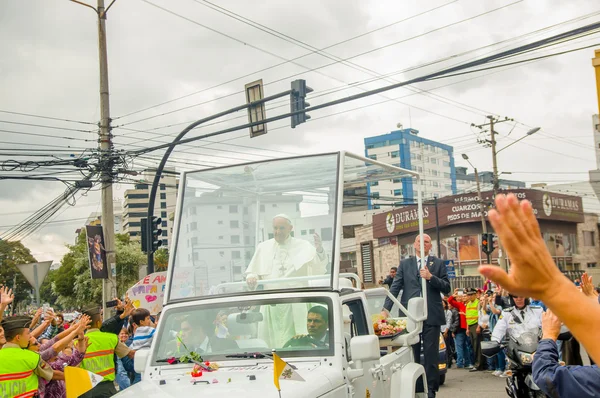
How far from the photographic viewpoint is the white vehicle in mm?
5160

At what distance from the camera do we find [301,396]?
15.0 feet

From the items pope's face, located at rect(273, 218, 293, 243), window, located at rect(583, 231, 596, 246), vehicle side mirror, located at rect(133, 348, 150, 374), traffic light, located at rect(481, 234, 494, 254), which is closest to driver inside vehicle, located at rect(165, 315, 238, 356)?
vehicle side mirror, located at rect(133, 348, 150, 374)

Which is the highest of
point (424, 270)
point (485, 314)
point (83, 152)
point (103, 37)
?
point (103, 37)

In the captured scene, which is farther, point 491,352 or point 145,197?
point 145,197

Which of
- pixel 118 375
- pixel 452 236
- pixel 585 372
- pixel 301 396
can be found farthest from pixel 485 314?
pixel 452 236

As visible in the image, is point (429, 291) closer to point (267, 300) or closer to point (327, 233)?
point (327, 233)

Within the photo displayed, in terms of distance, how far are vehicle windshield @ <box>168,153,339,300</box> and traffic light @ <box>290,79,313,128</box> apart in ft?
27.0

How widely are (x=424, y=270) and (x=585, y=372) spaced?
4.86 metres

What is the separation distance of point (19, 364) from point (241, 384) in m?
2.33

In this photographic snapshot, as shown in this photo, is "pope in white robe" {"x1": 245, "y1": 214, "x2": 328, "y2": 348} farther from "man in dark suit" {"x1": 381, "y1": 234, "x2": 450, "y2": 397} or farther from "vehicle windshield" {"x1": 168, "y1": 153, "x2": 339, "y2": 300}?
"man in dark suit" {"x1": 381, "y1": 234, "x2": 450, "y2": 397}

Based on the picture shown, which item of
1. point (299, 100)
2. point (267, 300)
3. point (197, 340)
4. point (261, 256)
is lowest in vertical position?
point (197, 340)

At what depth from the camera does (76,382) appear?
520 cm

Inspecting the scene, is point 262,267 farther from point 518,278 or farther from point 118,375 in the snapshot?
point 518,278

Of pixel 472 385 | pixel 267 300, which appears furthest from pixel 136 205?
pixel 267 300
